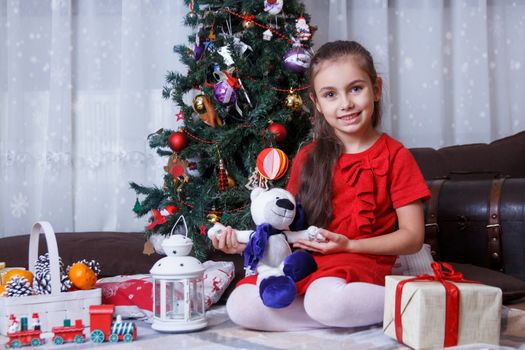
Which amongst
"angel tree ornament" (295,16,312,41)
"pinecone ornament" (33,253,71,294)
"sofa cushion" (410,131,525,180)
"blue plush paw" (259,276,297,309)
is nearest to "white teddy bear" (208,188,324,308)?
"blue plush paw" (259,276,297,309)

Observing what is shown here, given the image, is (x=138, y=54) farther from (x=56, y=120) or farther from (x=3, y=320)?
(x=3, y=320)

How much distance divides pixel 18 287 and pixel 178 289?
34 cm

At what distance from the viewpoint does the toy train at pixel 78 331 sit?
1371 mm

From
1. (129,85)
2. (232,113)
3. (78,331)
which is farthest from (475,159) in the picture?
(78,331)

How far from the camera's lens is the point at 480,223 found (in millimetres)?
1873

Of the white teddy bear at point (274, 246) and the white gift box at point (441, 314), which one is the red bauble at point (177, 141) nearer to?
the white teddy bear at point (274, 246)

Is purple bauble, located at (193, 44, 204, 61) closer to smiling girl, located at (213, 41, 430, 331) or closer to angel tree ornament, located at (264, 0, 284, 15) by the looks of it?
angel tree ornament, located at (264, 0, 284, 15)

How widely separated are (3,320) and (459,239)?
1.20 m

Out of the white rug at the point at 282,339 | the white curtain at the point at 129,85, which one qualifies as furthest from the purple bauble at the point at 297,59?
the white rug at the point at 282,339

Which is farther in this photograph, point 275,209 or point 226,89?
point 226,89

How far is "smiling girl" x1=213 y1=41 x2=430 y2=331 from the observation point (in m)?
1.42

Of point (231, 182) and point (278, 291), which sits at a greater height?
point (231, 182)

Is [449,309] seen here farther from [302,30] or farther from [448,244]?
[302,30]

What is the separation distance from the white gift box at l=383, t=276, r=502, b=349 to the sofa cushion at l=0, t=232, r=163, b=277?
946 mm
